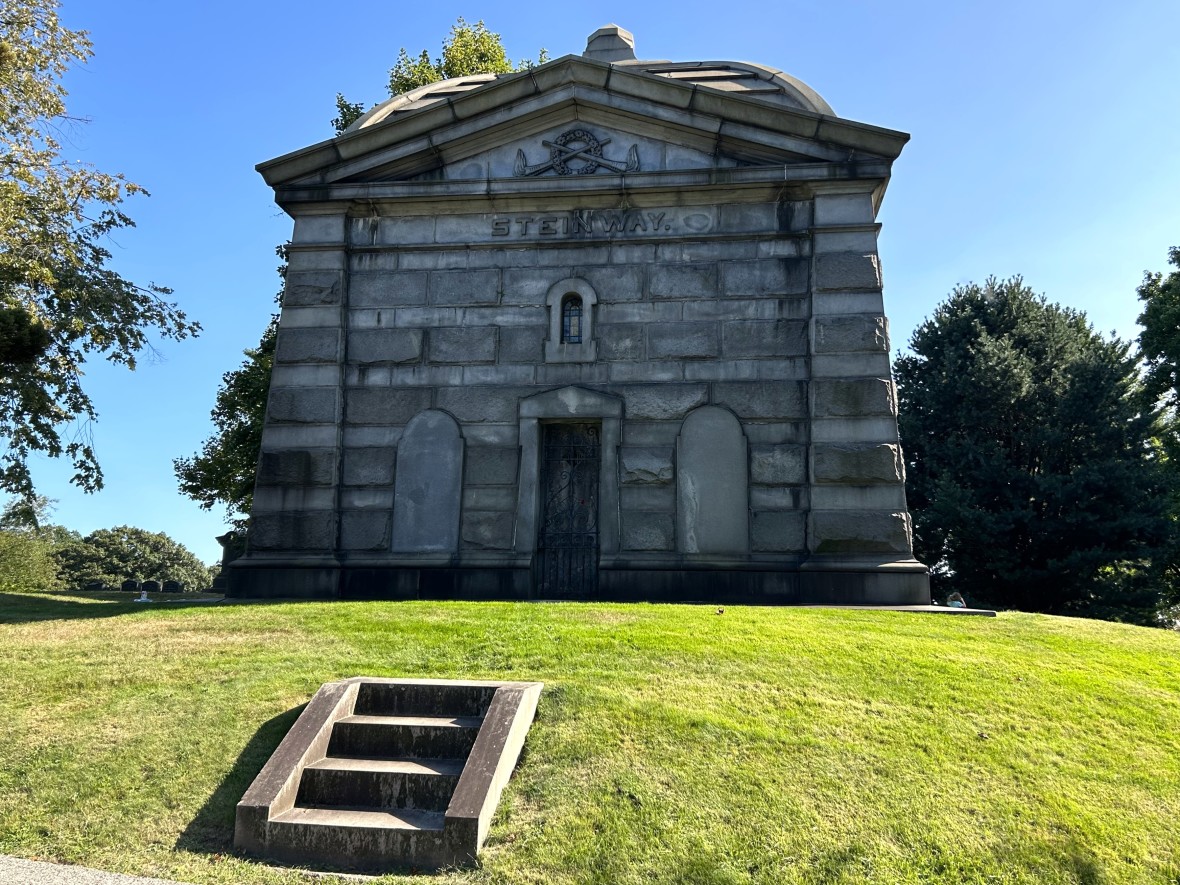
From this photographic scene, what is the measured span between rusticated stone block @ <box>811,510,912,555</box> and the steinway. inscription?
16.9 feet

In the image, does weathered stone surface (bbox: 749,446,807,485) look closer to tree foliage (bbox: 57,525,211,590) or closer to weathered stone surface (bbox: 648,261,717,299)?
weathered stone surface (bbox: 648,261,717,299)

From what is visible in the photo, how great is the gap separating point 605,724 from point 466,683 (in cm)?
127

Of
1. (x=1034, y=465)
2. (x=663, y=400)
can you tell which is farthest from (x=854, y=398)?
(x=1034, y=465)

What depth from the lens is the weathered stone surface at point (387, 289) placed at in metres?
14.6

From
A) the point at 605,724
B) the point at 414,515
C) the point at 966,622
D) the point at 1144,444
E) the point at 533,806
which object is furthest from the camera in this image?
the point at 1144,444

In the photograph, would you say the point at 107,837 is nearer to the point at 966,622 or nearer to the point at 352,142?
the point at 966,622

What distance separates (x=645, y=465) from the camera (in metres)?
13.5

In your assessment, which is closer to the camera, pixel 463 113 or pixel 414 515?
pixel 414 515

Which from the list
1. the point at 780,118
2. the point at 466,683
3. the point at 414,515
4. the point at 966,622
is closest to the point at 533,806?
the point at 466,683

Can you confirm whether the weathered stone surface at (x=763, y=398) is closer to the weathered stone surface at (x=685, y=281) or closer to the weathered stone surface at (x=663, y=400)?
the weathered stone surface at (x=663, y=400)

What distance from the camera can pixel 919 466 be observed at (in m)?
27.1

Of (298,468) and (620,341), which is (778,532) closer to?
(620,341)

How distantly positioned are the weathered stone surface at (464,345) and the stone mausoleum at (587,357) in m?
0.05

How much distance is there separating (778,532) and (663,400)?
2591 mm
